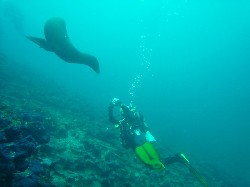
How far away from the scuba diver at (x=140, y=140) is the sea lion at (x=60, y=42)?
2.36 m

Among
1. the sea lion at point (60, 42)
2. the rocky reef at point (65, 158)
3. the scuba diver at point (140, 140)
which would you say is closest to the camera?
the rocky reef at point (65, 158)

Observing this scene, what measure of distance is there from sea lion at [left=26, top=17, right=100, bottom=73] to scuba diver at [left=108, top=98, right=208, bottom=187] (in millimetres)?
2356

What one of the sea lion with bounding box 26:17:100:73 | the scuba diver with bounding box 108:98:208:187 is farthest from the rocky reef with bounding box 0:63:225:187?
the sea lion with bounding box 26:17:100:73

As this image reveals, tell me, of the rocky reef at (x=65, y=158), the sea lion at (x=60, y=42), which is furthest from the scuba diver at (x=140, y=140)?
the sea lion at (x=60, y=42)

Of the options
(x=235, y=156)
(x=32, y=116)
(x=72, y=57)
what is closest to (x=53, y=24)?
(x=72, y=57)

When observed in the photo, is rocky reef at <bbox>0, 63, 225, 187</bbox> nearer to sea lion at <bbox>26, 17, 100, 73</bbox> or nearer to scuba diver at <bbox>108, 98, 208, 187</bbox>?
scuba diver at <bbox>108, 98, 208, 187</bbox>

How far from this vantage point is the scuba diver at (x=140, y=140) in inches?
321

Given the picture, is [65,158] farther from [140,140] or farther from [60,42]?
[60,42]

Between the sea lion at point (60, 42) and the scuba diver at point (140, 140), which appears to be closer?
the sea lion at point (60, 42)

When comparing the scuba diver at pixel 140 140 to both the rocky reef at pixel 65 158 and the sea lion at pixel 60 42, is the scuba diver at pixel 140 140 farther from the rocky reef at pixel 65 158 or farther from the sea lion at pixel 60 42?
the sea lion at pixel 60 42

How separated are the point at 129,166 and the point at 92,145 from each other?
1.69 metres

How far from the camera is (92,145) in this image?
1038 centimetres

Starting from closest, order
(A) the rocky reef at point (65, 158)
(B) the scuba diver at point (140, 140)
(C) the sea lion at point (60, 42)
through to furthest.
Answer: (A) the rocky reef at point (65, 158) → (C) the sea lion at point (60, 42) → (B) the scuba diver at point (140, 140)

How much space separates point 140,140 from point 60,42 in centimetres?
411
